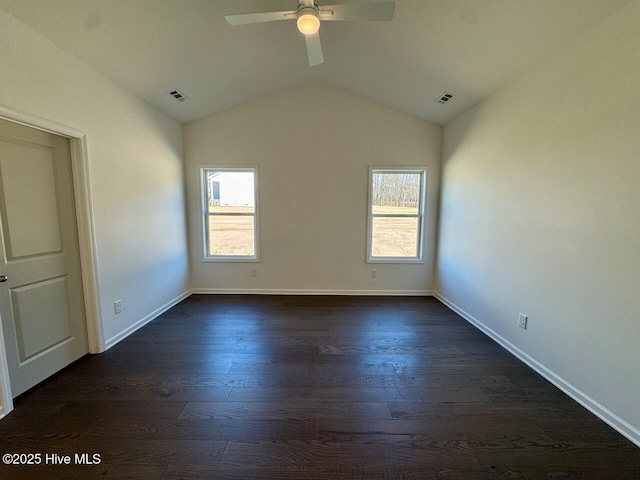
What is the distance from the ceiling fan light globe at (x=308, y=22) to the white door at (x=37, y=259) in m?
2.14

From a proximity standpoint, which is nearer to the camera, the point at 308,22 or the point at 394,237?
the point at 308,22

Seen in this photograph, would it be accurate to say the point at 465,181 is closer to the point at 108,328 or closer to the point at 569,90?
the point at 569,90

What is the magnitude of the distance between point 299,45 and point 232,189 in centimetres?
221

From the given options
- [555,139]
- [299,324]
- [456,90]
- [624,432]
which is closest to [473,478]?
[624,432]

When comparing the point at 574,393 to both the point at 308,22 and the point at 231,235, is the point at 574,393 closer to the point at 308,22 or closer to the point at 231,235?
the point at 308,22

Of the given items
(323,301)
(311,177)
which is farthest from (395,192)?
(323,301)

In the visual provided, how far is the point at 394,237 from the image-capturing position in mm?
4223

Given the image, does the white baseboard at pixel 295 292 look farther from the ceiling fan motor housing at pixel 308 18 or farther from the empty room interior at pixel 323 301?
the ceiling fan motor housing at pixel 308 18

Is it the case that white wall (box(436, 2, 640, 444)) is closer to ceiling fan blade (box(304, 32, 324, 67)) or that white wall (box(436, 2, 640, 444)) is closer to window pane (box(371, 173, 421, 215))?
window pane (box(371, 173, 421, 215))

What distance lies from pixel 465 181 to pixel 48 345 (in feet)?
15.1

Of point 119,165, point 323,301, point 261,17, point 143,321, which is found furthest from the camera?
point 323,301

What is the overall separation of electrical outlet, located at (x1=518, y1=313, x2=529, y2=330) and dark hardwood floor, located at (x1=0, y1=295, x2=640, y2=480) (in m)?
0.32

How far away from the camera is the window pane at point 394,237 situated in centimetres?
418

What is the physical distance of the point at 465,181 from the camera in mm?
3373
